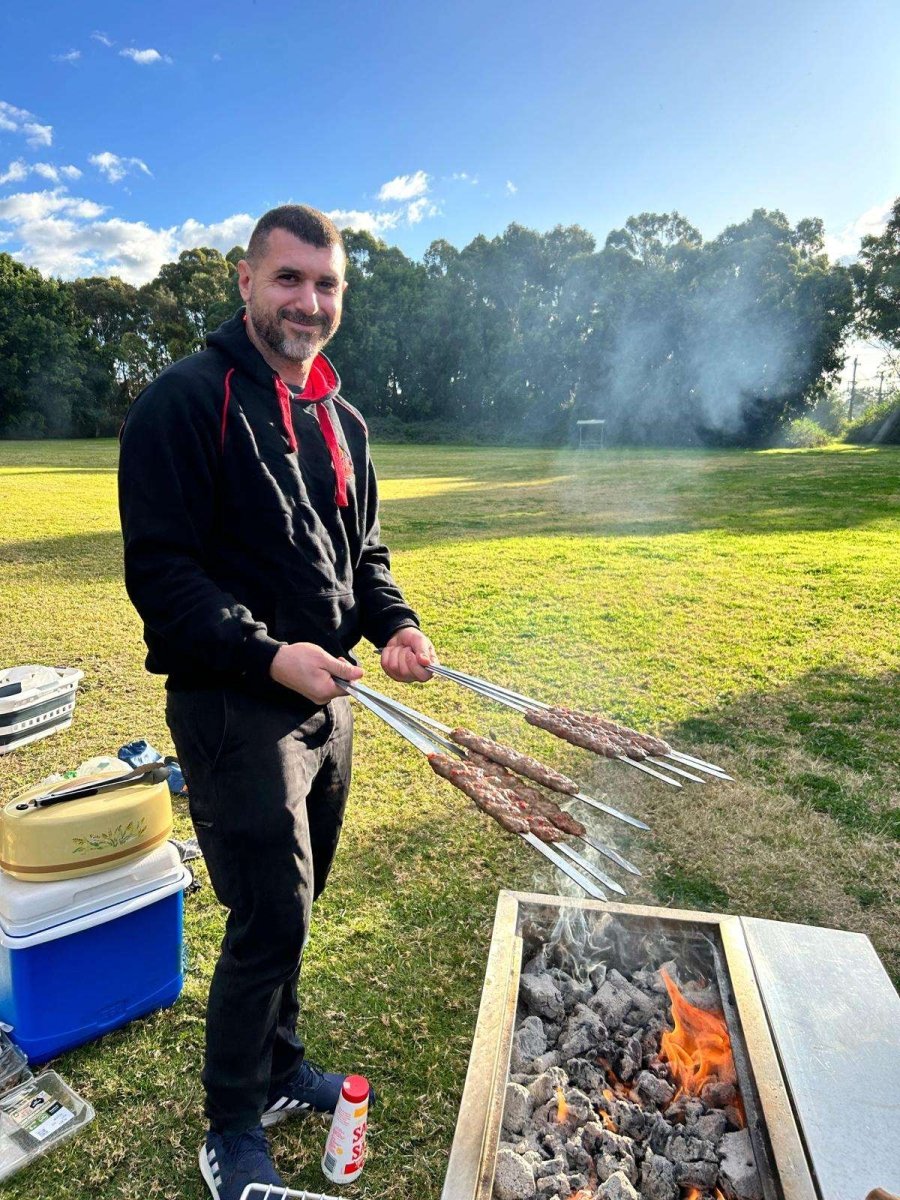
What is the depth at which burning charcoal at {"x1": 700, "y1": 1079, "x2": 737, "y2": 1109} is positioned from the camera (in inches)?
76.8

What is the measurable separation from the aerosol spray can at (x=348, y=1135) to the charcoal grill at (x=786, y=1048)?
1.49ft

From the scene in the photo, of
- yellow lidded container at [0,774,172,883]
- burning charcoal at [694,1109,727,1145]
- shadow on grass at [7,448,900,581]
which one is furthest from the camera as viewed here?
shadow on grass at [7,448,900,581]

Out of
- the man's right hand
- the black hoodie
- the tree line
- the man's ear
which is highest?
the tree line

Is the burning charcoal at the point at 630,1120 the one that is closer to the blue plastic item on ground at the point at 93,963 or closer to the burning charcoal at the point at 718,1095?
the burning charcoal at the point at 718,1095

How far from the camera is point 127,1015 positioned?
8.89 feet

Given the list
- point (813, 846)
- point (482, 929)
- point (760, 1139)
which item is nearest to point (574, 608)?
point (813, 846)

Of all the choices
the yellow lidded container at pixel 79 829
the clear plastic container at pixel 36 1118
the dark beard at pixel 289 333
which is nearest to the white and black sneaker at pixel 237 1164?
the clear plastic container at pixel 36 1118

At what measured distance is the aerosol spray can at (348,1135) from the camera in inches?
83.9

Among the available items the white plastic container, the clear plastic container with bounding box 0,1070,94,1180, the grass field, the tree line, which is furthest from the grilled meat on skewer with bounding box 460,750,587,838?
the tree line

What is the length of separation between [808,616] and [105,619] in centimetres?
728

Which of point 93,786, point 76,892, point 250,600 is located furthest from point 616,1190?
point 93,786

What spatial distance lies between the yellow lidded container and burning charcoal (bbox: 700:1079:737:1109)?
6.13ft

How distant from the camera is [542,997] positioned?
7.48ft

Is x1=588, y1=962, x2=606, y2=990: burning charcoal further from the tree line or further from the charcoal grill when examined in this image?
the tree line
